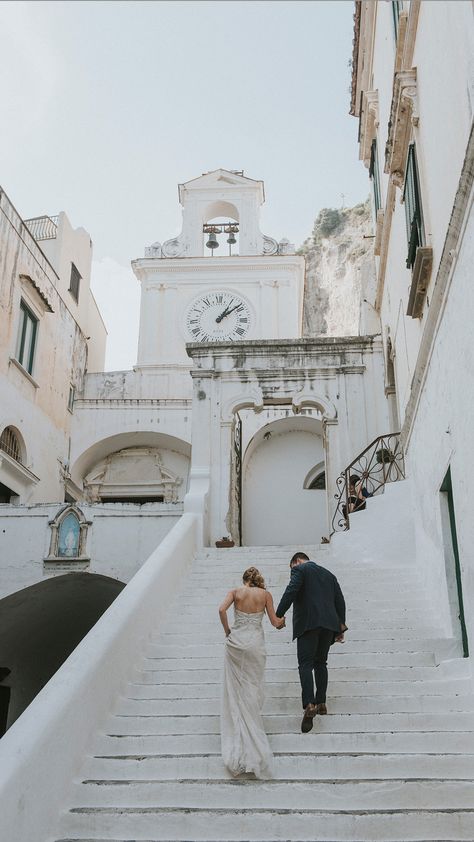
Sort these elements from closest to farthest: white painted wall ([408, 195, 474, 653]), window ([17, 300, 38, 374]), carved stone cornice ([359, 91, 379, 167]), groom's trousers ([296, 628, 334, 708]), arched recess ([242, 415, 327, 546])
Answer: white painted wall ([408, 195, 474, 653]), groom's trousers ([296, 628, 334, 708]), carved stone cornice ([359, 91, 379, 167]), window ([17, 300, 38, 374]), arched recess ([242, 415, 327, 546])

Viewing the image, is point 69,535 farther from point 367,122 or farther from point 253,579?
point 367,122

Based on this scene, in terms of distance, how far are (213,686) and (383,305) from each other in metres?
11.0

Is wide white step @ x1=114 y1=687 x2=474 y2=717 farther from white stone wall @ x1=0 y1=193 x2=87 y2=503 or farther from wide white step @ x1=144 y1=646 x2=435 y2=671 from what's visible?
white stone wall @ x1=0 y1=193 x2=87 y2=503

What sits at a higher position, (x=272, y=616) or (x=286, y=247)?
(x=286, y=247)

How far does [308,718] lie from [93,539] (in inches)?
330

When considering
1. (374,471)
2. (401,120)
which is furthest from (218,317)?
(401,120)

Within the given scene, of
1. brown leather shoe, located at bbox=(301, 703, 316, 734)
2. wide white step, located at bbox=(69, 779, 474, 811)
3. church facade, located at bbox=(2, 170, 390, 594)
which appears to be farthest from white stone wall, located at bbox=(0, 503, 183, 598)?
wide white step, located at bbox=(69, 779, 474, 811)

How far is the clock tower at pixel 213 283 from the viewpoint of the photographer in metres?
24.5

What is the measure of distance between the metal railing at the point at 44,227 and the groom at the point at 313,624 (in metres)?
17.9

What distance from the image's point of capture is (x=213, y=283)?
25469 mm

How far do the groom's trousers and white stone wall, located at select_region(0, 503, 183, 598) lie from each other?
7.69 m

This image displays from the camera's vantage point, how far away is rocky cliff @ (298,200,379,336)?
1607 inches

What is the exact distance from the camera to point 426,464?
9.48m

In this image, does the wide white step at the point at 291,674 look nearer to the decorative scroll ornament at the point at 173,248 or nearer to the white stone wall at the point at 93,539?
the white stone wall at the point at 93,539
